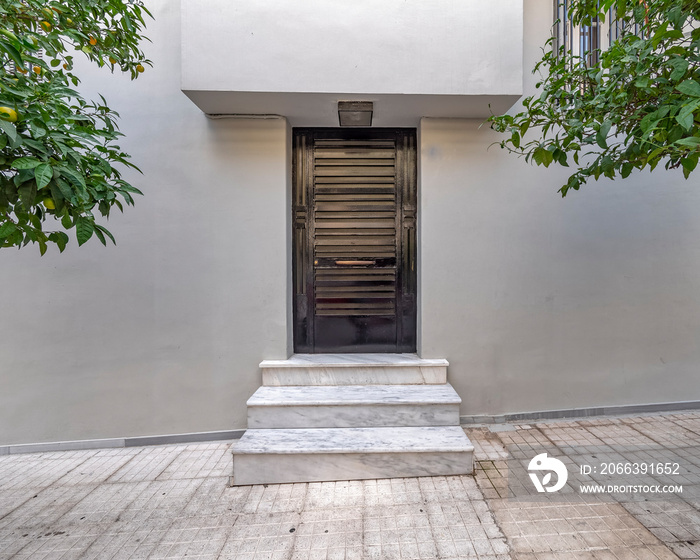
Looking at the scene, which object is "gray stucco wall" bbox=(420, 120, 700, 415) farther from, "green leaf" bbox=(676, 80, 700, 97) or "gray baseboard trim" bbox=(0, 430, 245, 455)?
"gray baseboard trim" bbox=(0, 430, 245, 455)

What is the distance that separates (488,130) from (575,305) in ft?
5.94

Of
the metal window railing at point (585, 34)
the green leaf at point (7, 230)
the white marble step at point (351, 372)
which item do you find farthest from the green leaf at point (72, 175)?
the metal window railing at point (585, 34)

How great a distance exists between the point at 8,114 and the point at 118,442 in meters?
2.73

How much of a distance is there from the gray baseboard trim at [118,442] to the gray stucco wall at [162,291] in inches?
2.0

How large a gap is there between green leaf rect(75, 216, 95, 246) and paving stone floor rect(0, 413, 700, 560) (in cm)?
166

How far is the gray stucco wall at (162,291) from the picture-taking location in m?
3.05

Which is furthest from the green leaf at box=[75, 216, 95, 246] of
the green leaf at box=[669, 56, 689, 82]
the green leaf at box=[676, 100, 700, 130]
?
the green leaf at box=[669, 56, 689, 82]

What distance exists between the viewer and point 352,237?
11.7 ft

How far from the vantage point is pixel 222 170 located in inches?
125

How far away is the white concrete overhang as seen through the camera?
2686mm

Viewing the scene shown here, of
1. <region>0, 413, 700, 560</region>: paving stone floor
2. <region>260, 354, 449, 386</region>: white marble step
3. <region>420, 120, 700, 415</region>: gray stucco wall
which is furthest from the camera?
<region>420, 120, 700, 415</region>: gray stucco wall

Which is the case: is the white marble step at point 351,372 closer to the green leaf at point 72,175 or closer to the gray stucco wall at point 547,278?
the gray stucco wall at point 547,278

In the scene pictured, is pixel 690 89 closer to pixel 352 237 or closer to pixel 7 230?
pixel 352 237

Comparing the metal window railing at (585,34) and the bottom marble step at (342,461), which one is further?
the metal window railing at (585,34)
